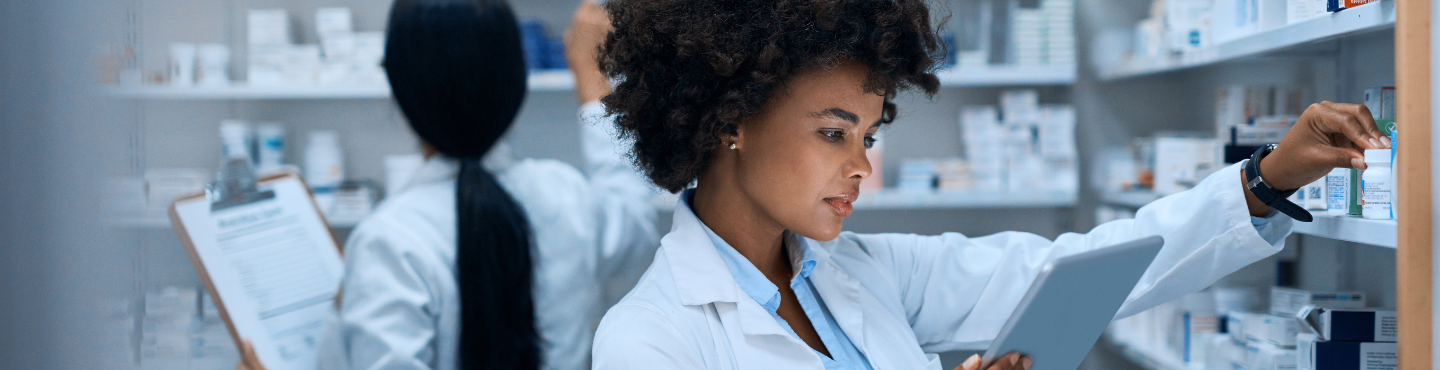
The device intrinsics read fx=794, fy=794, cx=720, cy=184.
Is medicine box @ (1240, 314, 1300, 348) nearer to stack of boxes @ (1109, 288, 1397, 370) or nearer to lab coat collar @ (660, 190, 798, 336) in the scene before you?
stack of boxes @ (1109, 288, 1397, 370)

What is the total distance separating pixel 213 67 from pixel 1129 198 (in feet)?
9.05

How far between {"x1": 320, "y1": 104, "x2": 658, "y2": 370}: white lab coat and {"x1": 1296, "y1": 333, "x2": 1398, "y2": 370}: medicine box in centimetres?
113

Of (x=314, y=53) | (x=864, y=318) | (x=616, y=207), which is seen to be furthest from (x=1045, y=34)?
(x=314, y=53)

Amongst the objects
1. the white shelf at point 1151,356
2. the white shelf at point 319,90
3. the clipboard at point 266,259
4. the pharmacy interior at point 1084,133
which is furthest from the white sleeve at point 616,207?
the white shelf at point 1151,356

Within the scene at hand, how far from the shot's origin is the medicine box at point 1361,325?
124cm

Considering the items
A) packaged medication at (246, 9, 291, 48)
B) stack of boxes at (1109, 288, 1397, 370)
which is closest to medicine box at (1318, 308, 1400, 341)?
stack of boxes at (1109, 288, 1397, 370)

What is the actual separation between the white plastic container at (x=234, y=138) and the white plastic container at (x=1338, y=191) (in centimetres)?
275

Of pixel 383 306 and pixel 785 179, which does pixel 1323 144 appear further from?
pixel 383 306

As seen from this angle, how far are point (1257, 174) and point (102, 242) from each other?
1.21m

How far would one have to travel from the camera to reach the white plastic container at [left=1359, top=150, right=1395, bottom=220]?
0.98m

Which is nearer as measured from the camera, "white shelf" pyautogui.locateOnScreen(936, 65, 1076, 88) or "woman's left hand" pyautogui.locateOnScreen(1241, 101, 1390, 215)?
"woman's left hand" pyautogui.locateOnScreen(1241, 101, 1390, 215)

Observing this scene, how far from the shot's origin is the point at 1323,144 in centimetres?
101

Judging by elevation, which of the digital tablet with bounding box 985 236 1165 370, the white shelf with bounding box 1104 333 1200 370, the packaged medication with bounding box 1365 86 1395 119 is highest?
the packaged medication with bounding box 1365 86 1395 119

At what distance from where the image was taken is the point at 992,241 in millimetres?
1317
